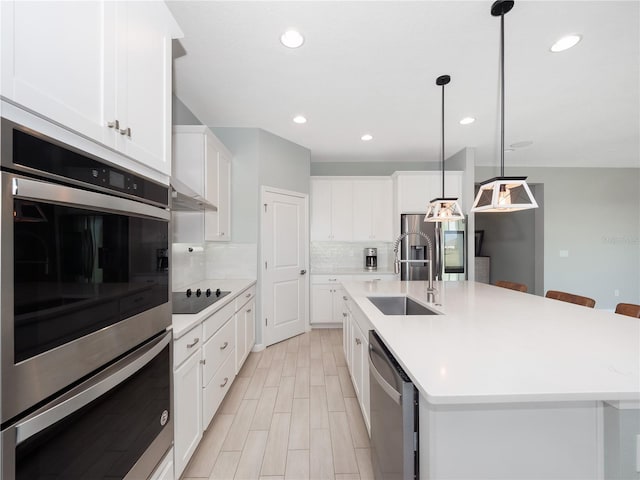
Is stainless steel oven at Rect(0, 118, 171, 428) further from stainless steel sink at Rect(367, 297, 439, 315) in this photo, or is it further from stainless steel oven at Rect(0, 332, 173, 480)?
stainless steel sink at Rect(367, 297, 439, 315)

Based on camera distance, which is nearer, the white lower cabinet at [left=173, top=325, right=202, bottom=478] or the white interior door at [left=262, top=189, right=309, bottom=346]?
the white lower cabinet at [left=173, top=325, right=202, bottom=478]

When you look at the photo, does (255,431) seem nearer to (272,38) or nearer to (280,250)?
(280,250)

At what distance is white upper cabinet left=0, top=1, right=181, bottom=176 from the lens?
24.6 inches

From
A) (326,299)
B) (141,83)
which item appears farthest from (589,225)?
(141,83)

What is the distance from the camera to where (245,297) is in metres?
2.83

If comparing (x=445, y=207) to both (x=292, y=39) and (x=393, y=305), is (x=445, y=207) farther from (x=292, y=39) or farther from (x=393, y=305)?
(x=292, y=39)

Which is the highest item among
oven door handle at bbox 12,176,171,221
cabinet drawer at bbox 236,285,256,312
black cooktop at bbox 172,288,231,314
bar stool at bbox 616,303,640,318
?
oven door handle at bbox 12,176,171,221

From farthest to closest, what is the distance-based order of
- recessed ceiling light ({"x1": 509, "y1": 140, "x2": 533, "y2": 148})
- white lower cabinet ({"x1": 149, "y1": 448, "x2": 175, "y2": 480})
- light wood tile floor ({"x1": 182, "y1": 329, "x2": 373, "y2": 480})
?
recessed ceiling light ({"x1": 509, "y1": 140, "x2": 533, "y2": 148}) → light wood tile floor ({"x1": 182, "y1": 329, "x2": 373, "y2": 480}) → white lower cabinet ({"x1": 149, "y1": 448, "x2": 175, "y2": 480})

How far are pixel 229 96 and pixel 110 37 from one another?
192 cm

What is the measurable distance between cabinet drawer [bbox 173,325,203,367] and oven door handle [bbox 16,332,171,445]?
0.78 ft

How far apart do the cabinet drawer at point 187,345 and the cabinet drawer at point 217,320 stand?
93mm

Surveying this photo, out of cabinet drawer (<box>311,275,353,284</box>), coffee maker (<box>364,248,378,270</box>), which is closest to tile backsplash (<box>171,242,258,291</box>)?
cabinet drawer (<box>311,275,353,284</box>)

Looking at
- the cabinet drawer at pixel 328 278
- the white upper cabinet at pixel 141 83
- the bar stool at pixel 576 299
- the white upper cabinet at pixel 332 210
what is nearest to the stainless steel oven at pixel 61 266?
the white upper cabinet at pixel 141 83

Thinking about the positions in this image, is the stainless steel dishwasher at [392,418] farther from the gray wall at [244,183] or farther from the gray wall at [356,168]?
the gray wall at [356,168]
